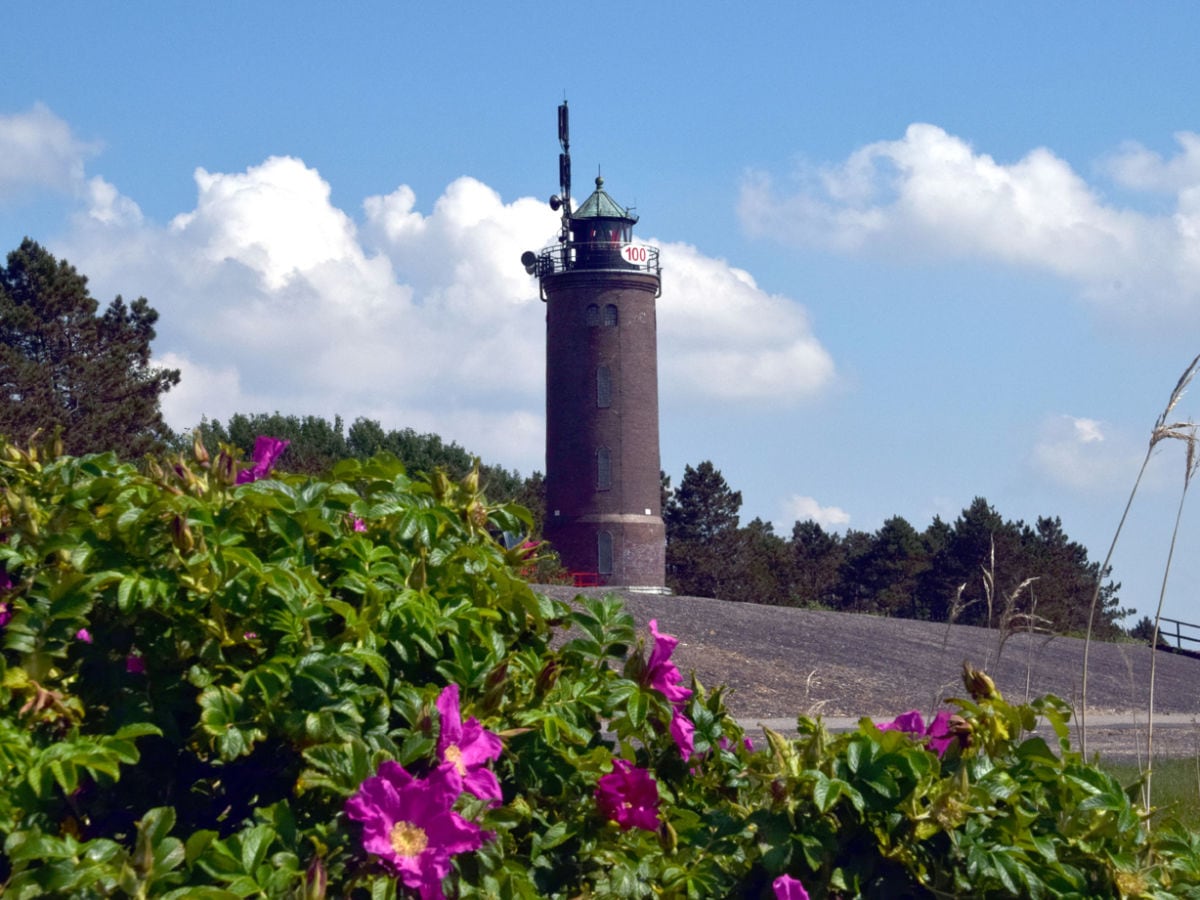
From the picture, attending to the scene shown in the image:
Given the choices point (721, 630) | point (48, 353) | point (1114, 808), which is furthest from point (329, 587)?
point (48, 353)

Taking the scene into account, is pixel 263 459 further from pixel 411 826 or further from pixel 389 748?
pixel 411 826

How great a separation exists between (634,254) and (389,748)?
132ft

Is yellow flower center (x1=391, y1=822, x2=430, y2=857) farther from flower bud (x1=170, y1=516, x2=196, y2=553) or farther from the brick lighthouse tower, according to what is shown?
the brick lighthouse tower

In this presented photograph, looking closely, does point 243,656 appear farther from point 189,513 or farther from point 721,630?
point 721,630

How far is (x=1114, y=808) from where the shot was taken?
2.77m

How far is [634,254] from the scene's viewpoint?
139 ft

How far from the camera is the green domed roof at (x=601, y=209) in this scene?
4288cm

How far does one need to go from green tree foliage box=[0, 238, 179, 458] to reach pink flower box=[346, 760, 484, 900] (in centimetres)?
3906

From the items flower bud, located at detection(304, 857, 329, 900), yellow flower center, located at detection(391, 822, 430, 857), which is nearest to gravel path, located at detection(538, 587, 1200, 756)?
yellow flower center, located at detection(391, 822, 430, 857)

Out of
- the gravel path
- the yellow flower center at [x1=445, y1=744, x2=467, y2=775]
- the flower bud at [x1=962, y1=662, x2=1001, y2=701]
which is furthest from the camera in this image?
the gravel path

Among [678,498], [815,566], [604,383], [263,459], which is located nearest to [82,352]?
[604,383]

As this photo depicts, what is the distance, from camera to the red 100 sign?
1658 inches

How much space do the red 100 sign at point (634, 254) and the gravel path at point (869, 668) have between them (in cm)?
1612

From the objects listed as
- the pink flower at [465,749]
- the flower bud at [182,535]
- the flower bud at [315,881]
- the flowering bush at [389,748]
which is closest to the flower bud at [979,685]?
the flowering bush at [389,748]
